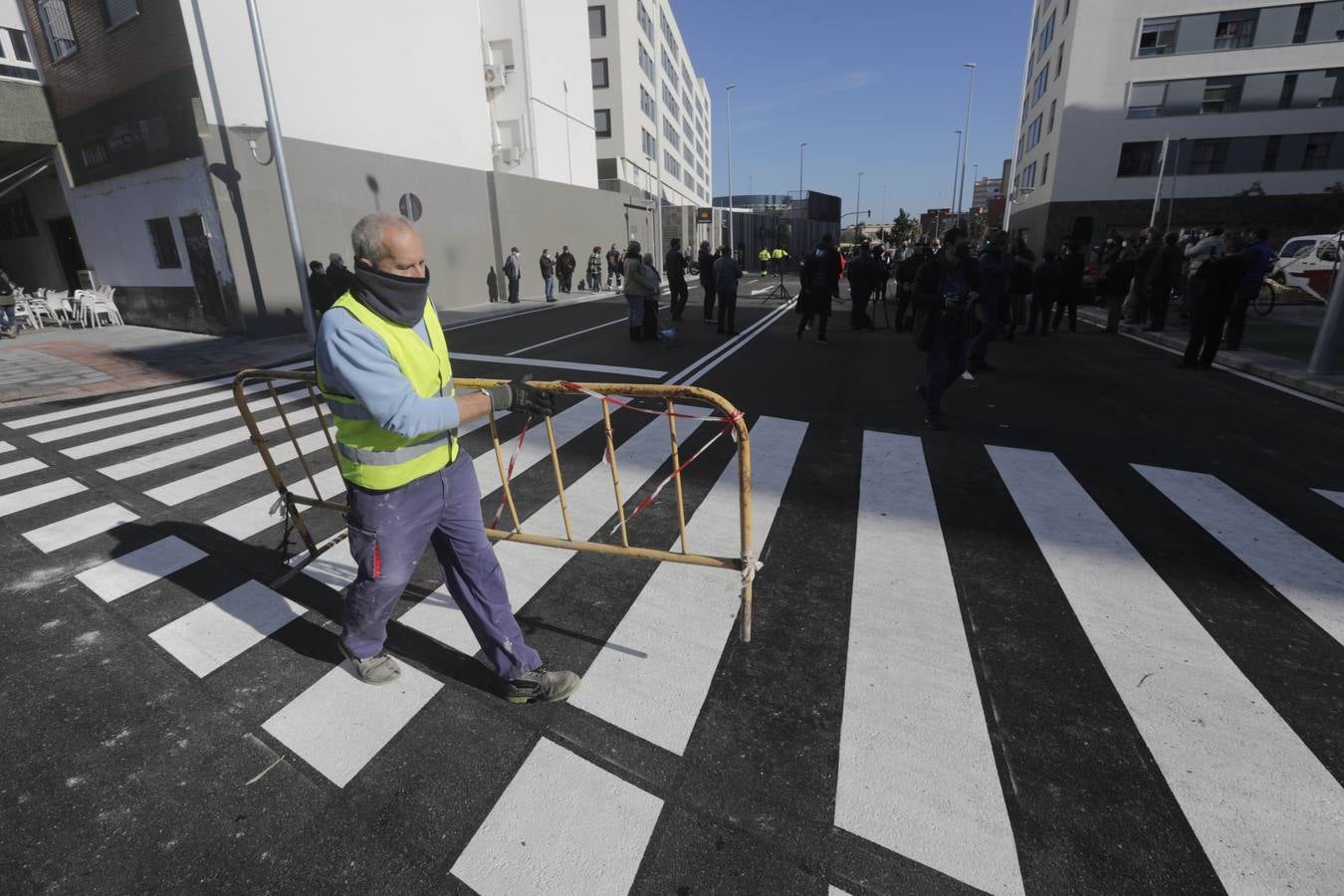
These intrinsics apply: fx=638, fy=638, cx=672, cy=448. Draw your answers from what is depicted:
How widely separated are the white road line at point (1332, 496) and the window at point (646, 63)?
49092 millimetres

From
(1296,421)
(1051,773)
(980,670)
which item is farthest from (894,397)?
(1051,773)

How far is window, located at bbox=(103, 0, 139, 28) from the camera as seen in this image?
13.8 m

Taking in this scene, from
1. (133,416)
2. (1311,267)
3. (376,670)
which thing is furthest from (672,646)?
(1311,267)

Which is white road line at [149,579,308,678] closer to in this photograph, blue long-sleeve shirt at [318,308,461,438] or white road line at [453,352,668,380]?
blue long-sleeve shirt at [318,308,461,438]

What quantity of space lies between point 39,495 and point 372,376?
5266 mm

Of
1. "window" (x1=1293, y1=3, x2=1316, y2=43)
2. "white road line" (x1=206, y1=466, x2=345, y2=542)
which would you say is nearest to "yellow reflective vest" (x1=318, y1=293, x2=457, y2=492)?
"white road line" (x1=206, y1=466, x2=345, y2=542)

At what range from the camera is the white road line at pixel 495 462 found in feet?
13.1

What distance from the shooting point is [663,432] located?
6715 millimetres

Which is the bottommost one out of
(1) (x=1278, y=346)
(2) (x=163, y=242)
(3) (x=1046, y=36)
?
(1) (x=1278, y=346)

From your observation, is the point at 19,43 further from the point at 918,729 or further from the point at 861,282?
the point at 918,729

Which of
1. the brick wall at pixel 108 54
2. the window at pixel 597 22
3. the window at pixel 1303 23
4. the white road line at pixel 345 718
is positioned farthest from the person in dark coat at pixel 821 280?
the window at pixel 1303 23

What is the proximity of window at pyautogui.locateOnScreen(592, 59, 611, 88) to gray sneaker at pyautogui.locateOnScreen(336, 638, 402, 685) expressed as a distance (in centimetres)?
4508

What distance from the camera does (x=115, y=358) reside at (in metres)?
12.3

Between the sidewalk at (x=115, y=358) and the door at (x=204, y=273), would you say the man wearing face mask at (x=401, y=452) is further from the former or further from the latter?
the door at (x=204, y=273)
